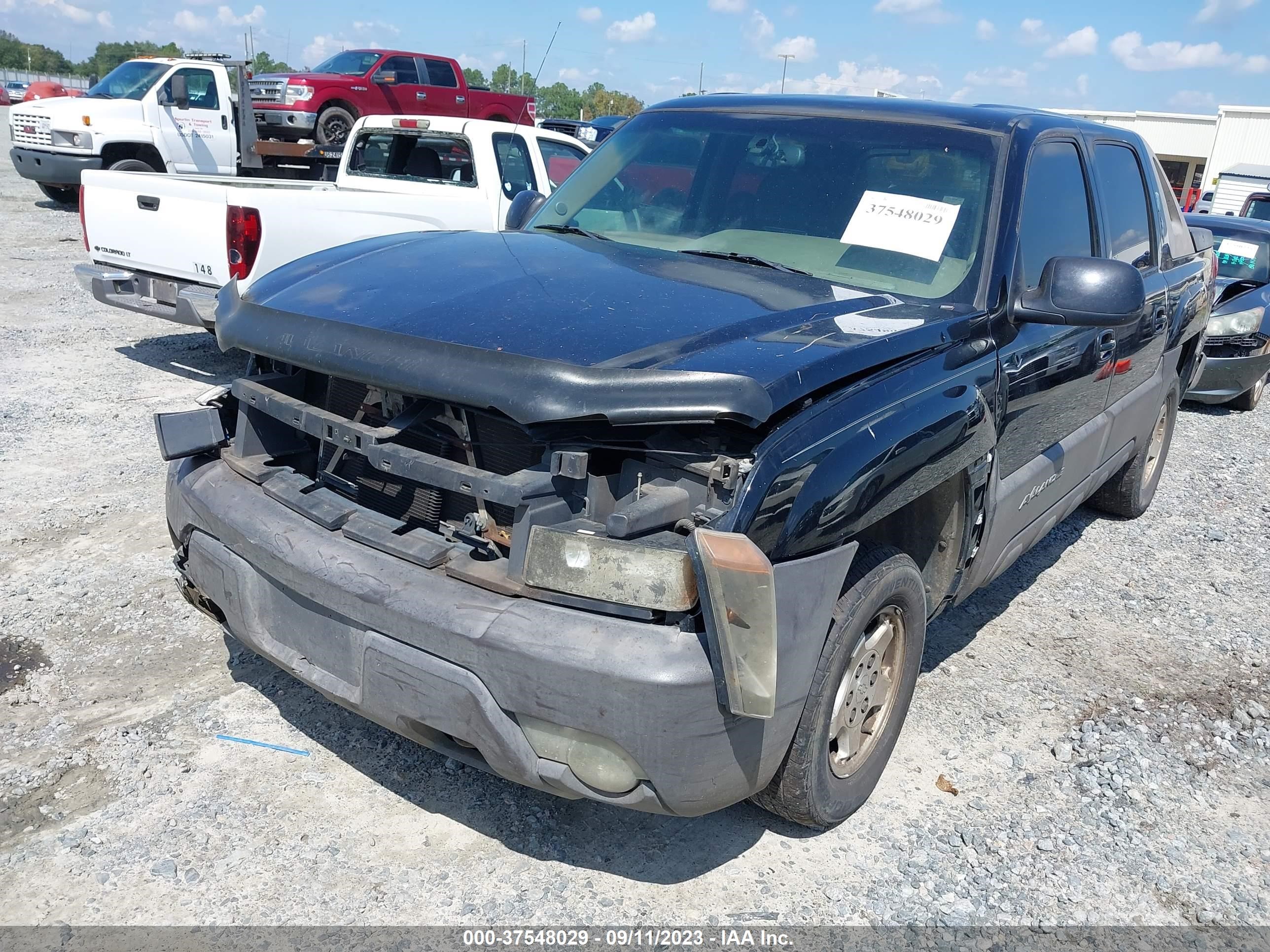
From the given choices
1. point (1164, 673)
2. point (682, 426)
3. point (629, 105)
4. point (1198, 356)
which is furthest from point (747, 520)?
point (629, 105)

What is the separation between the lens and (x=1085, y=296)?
3178mm

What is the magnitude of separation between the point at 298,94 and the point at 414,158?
9.45m

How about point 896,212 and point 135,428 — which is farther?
point 135,428

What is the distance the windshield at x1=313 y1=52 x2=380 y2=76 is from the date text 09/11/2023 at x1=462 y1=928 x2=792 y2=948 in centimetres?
1737

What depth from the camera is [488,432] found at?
269cm

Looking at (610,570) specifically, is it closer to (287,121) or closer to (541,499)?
(541,499)

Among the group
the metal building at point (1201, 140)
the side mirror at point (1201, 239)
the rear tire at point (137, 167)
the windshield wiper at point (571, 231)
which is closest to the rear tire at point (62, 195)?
the rear tire at point (137, 167)

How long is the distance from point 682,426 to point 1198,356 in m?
4.65

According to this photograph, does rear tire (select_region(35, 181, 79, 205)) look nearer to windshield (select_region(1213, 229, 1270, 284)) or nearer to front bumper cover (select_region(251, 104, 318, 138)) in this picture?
front bumper cover (select_region(251, 104, 318, 138))

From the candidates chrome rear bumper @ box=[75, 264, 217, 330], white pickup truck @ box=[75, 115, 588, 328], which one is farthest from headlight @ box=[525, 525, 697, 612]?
chrome rear bumper @ box=[75, 264, 217, 330]

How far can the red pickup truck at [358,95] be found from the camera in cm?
1692

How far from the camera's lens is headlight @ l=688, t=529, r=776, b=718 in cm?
211

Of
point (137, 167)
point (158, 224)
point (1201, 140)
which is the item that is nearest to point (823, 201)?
point (158, 224)

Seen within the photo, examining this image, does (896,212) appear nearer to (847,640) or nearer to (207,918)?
(847,640)
